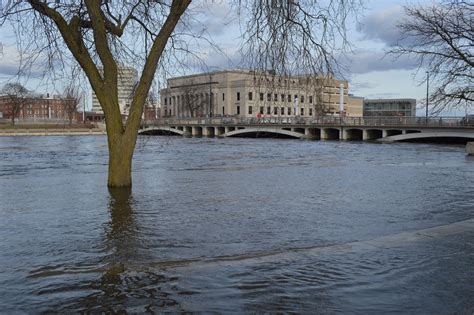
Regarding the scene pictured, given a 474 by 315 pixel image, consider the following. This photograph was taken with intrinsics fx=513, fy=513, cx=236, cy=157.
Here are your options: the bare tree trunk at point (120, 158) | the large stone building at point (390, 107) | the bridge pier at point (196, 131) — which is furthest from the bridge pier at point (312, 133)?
the large stone building at point (390, 107)

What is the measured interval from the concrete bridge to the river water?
32.6 metres

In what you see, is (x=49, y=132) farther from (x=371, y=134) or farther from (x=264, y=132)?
(x=371, y=134)

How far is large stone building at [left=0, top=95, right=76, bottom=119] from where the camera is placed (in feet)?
340

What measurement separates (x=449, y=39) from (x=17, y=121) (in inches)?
4552

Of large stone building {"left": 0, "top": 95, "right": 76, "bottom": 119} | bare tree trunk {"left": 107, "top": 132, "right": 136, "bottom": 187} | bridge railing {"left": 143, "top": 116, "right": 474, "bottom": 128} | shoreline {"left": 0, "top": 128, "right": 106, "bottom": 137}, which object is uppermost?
large stone building {"left": 0, "top": 95, "right": 76, "bottom": 119}

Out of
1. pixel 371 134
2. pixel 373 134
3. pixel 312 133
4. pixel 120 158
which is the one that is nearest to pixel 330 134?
pixel 312 133

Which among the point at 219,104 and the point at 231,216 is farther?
the point at 219,104

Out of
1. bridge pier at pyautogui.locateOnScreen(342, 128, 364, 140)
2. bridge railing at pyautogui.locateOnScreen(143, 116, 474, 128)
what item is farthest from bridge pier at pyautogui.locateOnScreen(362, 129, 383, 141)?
bridge pier at pyautogui.locateOnScreen(342, 128, 364, 140)

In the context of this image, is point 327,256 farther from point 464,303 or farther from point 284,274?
point 464,303

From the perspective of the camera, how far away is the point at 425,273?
638 cm

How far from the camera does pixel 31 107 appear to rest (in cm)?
15175

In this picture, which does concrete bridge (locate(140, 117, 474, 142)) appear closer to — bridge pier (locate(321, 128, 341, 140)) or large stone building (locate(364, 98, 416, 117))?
bridge pier (locate(321, 128, 341, 140))

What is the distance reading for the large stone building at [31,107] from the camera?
103600 mm

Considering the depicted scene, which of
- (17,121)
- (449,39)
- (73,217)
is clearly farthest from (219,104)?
(73,217)
